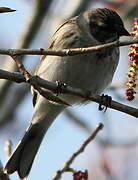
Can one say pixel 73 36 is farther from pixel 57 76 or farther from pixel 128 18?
pixel 128 18

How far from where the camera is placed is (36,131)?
4398 mm

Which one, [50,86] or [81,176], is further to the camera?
[81,176]

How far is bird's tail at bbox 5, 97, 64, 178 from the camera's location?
4051 millimetres

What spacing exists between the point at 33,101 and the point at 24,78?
182 centimetres

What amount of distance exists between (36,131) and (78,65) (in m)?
0.94

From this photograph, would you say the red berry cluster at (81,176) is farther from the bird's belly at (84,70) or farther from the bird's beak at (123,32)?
the bird's beak at (123,32)

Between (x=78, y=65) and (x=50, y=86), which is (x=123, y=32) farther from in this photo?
(x=50, y=86)

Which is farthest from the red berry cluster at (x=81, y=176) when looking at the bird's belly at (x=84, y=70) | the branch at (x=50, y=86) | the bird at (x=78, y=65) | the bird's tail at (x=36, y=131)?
the bird's tail at (x=36, y=131)

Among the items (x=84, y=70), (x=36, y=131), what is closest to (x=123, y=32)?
(x=84, y=70)

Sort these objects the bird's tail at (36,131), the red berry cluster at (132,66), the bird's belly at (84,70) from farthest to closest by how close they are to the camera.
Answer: the bird's tail at (36,131) < the bird's belly at (84,70) < the red berry cluster at (132,66)

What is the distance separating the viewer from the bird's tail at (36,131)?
405cm

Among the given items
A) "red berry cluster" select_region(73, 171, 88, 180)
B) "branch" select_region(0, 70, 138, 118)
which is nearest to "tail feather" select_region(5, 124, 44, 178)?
"red berry cluster" select_region(73, 171, 88, 180)

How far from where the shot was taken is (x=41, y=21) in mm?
4730

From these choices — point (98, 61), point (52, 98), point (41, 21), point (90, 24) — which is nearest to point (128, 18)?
point (41, 21)
